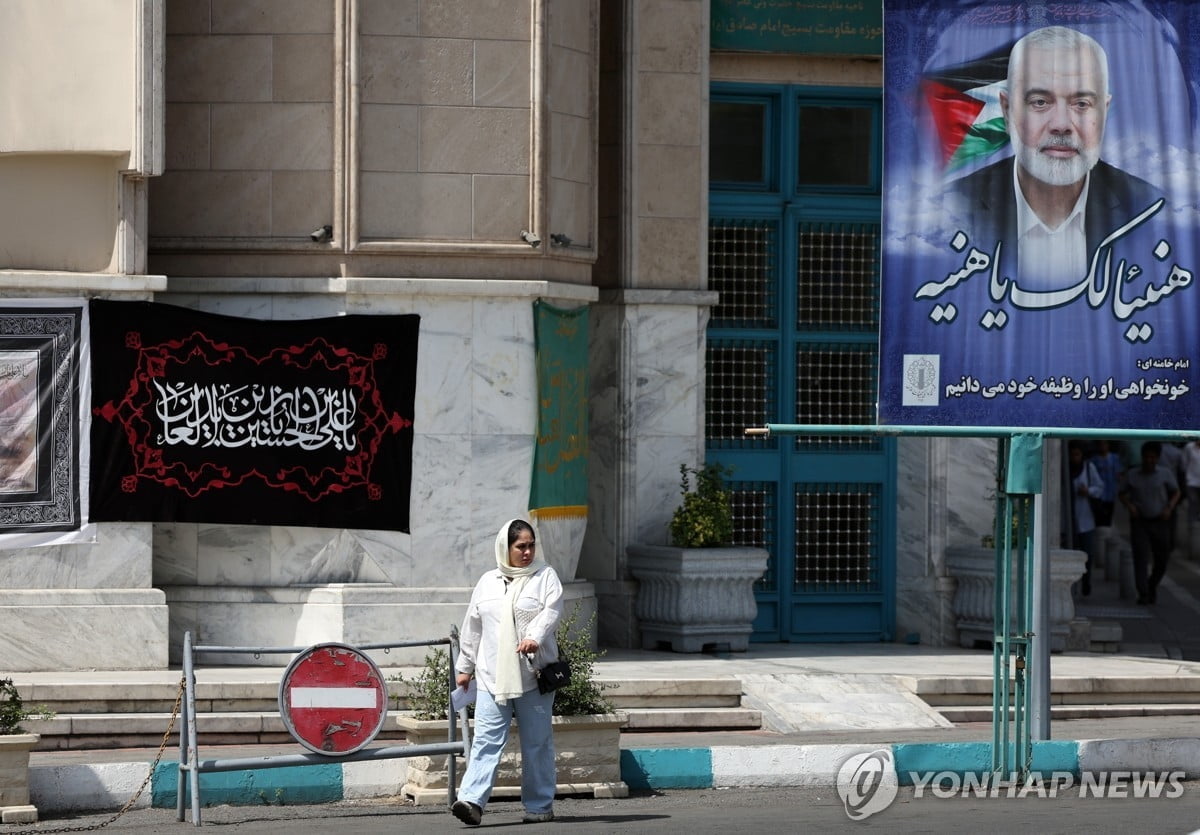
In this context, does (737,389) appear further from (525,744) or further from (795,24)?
(525,744)

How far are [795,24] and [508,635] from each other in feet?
29.9

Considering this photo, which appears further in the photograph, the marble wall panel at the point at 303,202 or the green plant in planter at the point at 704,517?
the green plant in planter at the point at 704,517

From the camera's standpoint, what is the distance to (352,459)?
56.2 ft

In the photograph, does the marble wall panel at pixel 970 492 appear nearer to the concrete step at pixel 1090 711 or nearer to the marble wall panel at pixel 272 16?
the concrete step at pixel 1090 711

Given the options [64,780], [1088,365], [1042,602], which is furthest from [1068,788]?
[64,780]

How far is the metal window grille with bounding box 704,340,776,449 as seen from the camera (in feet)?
64.3

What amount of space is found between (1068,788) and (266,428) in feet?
23.3

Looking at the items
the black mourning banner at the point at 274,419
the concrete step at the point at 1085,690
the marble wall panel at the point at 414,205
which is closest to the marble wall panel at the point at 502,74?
the marble wall panel at the point at 414,205

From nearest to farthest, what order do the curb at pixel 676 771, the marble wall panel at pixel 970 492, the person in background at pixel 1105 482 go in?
the curb at pixel 676 771 < the marble wall panel at pixel 970 492 < the person in background at pixel 1105 482

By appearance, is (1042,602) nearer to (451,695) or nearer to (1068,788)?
(1068,788)

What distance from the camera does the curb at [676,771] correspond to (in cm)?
1249

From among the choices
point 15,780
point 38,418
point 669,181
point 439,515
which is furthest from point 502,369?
point 15,780

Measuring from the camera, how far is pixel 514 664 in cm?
1197

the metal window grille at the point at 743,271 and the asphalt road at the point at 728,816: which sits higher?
the metal window grille at the point at 743,271
